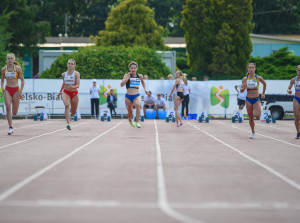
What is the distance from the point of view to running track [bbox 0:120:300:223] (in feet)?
15.9

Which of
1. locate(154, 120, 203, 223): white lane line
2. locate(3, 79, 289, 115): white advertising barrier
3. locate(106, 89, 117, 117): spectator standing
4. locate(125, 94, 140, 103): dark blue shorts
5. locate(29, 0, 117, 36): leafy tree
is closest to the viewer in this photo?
locate(154, 120, 203, 223): white lane line

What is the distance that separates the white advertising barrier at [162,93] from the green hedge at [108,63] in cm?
391

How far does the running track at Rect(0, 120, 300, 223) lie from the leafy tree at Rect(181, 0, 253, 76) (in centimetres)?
3511

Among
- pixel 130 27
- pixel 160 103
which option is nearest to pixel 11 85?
pixel 160 103

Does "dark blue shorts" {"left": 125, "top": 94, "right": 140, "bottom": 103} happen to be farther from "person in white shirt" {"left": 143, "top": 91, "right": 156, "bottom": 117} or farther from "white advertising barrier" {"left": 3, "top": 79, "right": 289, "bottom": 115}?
"white advertising barrier" {"left": 3, "top": 79, "right": 289, "bottom": 115}

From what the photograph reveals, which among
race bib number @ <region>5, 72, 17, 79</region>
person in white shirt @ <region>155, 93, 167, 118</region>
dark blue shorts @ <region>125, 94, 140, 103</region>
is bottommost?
person in white shirt @ <region>155, 93, 167, 118</region>

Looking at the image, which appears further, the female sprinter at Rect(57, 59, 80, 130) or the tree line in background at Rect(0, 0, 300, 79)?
the tree line in background at Rect(0, 0, 300, 79)

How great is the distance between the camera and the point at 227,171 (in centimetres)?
746

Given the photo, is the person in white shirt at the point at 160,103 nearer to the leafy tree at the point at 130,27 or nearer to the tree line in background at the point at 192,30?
the tree line in background at the point at 192,30

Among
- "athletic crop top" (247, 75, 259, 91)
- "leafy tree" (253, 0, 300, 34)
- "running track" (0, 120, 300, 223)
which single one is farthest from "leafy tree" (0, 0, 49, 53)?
"running track" (0, 120, 300, 223)

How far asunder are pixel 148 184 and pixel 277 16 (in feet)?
207

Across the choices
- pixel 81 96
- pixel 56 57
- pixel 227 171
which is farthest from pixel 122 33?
pixel 227 171

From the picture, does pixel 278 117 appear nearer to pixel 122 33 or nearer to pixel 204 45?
pixel 204 45

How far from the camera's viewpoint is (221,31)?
4491cm
